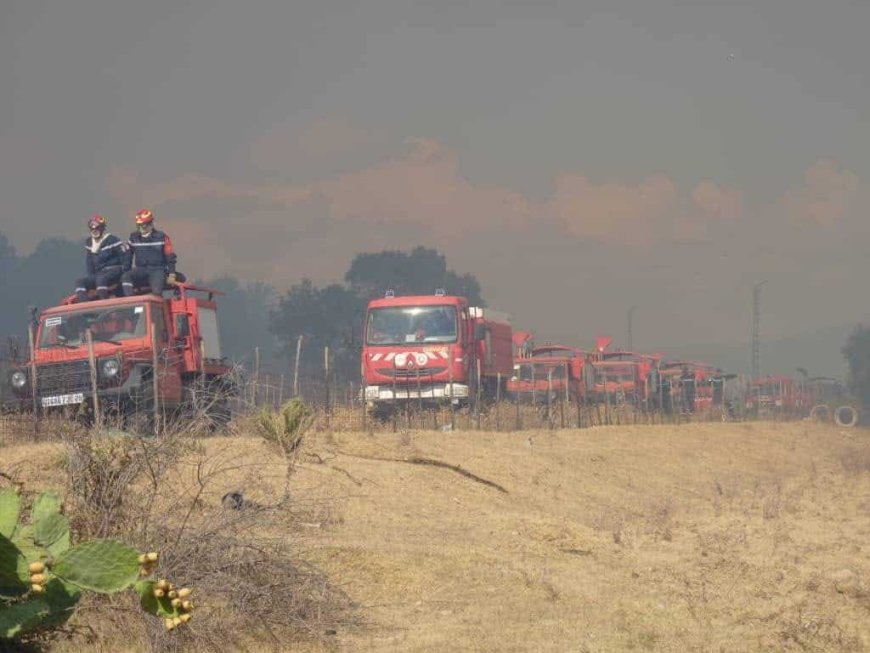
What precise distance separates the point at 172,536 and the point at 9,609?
315cm

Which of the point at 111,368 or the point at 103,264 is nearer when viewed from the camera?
the point at 111,368

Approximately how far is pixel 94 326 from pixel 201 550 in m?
11.5

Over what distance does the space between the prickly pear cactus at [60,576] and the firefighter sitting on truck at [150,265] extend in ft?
45.2

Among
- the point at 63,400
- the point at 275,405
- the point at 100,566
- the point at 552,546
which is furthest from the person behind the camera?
the point at 275,405

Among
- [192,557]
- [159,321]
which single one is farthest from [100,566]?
[159,321]

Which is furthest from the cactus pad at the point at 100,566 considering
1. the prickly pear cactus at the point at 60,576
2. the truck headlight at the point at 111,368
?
the truck headlight at the point at 111,368

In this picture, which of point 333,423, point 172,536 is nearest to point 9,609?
point 172,536

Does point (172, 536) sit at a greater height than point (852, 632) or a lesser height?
greater

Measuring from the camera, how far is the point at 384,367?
2916 cm

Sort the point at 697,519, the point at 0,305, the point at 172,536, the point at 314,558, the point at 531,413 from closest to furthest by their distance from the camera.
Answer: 1. the point at 172,536
2. the point at 314,558
3. the point at 697,519
4. the point at 531,413
5. the point at 0,305

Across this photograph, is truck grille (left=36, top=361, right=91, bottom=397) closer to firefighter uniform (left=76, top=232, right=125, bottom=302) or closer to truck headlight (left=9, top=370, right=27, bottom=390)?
truck headlight (left=9, top=370, right=27, bottom=390)

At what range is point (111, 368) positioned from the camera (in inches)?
760

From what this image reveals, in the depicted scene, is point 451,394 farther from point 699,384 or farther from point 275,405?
point 699,384

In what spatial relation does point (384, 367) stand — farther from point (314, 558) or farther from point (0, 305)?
point (0, 305)
